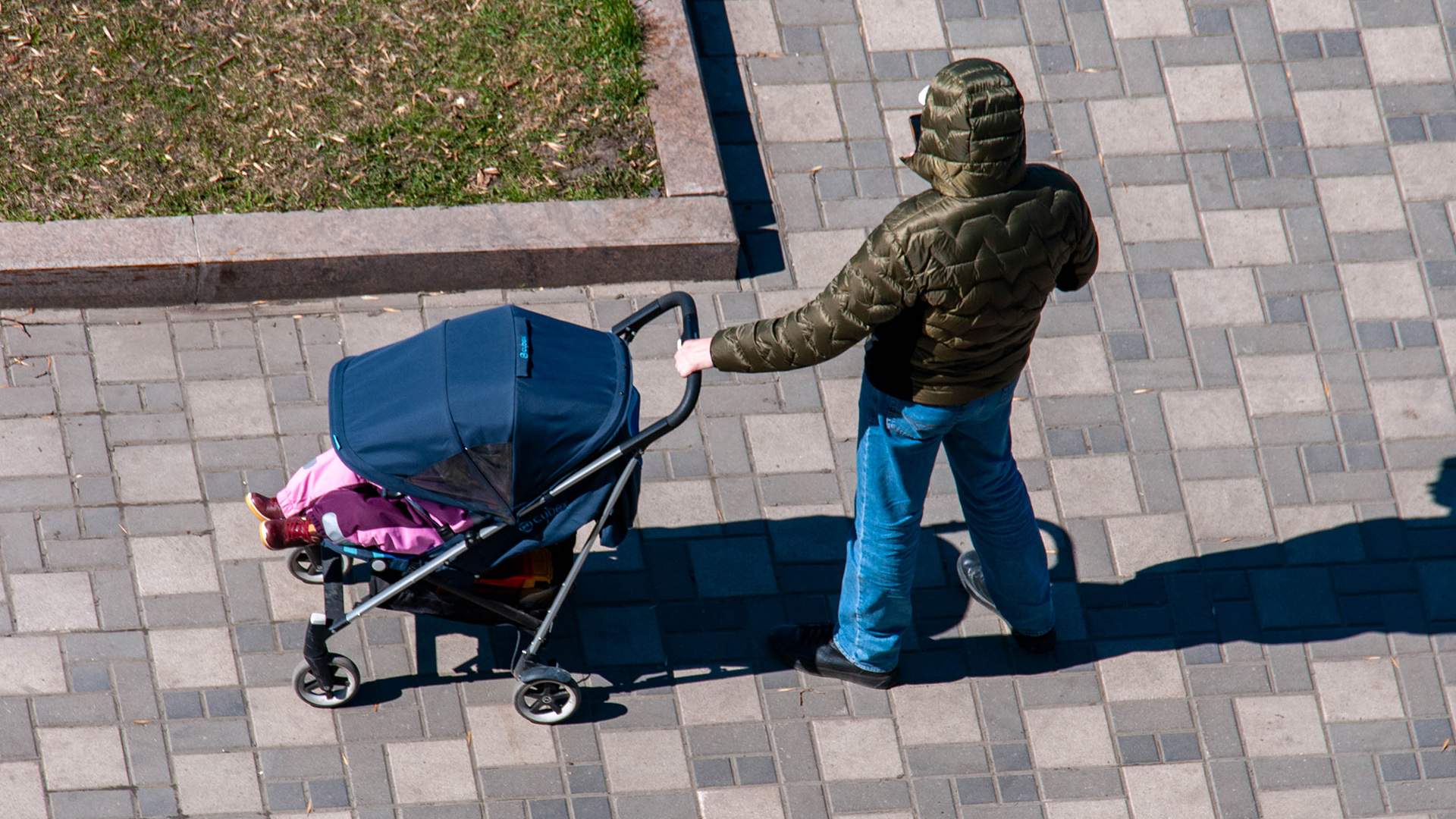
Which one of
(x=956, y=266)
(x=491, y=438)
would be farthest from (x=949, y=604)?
(x=491, y=438)

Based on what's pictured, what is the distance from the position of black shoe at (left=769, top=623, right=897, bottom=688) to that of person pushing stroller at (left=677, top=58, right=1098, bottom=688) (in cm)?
1

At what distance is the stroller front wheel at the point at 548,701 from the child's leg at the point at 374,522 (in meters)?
0.71

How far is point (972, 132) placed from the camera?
400 cm

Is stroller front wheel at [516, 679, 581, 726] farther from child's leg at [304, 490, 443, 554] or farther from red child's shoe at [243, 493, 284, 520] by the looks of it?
red child's shoe at [243, 493, 284, 520]

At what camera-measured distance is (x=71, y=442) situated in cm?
567

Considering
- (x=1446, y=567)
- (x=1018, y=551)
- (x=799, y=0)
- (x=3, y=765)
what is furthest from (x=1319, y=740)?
(x=3, y=765)

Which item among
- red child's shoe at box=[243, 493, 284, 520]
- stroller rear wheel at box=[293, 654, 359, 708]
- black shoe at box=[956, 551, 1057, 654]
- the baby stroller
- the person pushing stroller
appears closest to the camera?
the person pushing stroller

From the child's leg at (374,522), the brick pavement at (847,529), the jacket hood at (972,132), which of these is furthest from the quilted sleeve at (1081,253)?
the child's leg at (374,522)

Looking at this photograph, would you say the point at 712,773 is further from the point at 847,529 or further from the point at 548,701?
the point at 847,529

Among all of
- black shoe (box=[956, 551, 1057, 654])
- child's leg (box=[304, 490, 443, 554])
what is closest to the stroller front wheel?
child's leg (box=[304, 490, 443, 554])

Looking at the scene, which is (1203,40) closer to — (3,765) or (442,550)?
(442,550)

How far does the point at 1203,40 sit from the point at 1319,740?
3.44 metres

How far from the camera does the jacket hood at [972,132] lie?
398 centimetres

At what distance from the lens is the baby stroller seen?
14.6 ft
